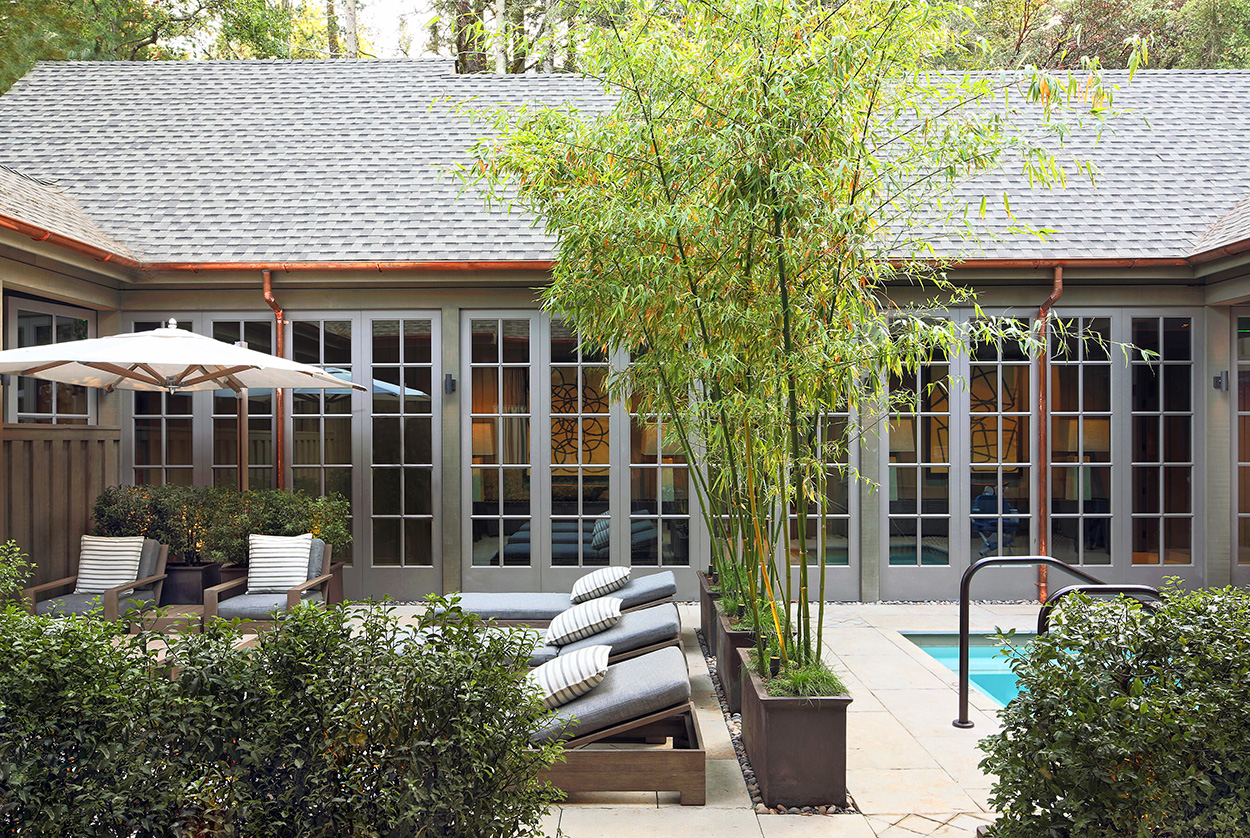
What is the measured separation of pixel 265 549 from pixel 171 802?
4.16 meters

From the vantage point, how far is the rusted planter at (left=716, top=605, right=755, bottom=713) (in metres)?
4.26

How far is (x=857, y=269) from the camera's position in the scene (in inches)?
134

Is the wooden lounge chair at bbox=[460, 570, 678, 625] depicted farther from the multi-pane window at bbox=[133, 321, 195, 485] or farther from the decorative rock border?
the multi-pane window at bbox=[133, 321, 195, 485]

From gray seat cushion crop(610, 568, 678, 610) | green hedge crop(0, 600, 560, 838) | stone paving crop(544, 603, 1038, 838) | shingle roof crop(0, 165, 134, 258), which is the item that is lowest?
stone paving crop(544, 603, 1038, 838)

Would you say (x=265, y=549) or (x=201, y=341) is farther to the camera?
(x=265, y=549)

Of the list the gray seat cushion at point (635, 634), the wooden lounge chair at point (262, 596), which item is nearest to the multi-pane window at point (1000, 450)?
the gray seat cushion at point (635, 634)

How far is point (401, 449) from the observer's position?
7.06 metres

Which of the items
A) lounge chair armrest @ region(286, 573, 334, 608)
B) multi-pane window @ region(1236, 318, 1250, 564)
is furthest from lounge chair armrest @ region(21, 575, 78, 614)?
multi-pane window @ region(1236, 318, 1250, 564)

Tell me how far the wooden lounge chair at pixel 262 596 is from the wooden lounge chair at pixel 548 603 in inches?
42.2

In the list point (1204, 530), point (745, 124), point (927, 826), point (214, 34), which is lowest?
point (927, 826)

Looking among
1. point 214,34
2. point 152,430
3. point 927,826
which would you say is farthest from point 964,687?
point 214,34

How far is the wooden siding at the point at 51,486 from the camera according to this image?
573 cm

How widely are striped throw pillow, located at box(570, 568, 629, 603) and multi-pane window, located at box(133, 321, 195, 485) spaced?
12.6 ft

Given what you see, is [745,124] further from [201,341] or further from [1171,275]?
[1171,275]
